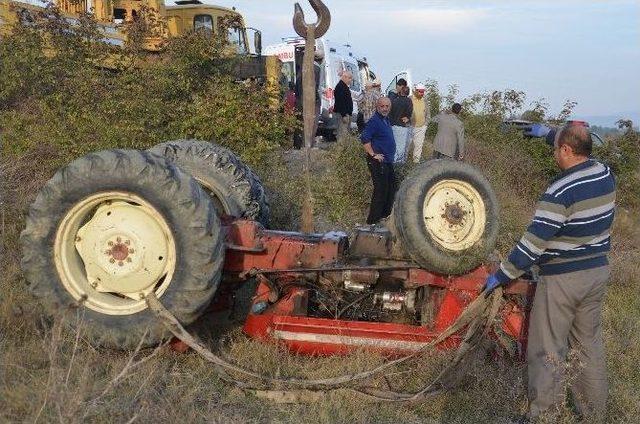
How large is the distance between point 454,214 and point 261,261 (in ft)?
4.44

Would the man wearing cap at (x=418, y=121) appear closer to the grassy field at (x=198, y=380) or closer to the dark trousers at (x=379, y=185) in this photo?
the dark trousers at (x=379, y=185)

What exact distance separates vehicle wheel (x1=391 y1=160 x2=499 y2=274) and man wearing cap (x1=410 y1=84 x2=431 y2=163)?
885 centimetres

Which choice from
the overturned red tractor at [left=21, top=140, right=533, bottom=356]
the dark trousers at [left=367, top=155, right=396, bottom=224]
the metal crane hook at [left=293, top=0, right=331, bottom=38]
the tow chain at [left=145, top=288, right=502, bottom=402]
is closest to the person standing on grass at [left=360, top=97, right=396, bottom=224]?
the dark trousers at [left=367, top=155, right=396, bottom=224]

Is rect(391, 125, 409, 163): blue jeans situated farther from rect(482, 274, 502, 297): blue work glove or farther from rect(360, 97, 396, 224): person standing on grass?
rect(482, 274, 502, 297): blue work glove

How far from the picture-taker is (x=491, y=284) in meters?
4.57

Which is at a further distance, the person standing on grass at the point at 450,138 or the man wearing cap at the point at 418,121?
the man wearing cap at the point at 418,121

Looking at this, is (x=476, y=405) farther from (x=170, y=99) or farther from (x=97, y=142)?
(x=170, y=99)

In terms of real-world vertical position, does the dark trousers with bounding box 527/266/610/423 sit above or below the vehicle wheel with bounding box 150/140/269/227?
below

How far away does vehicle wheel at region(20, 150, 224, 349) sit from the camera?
449 cm

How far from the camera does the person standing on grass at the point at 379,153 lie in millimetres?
9258

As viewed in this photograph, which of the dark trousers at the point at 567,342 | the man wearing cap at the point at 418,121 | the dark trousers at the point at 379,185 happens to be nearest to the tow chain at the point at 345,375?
the dark trousers at the point at 567,342

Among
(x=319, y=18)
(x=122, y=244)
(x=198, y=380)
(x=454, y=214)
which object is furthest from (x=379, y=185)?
(x=198, y=380)

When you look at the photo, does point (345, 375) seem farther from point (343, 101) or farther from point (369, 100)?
point (369, 100)

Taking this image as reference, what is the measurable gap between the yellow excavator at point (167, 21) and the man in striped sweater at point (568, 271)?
732cm
